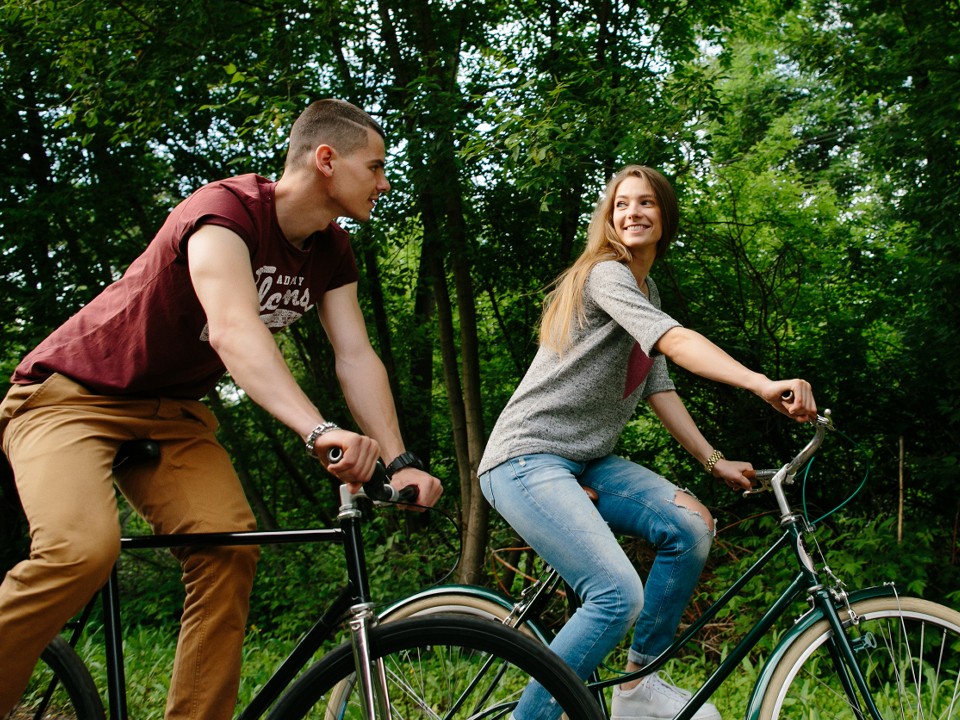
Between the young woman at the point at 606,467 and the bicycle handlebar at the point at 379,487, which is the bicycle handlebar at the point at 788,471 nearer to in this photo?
the young woman at the point at 606,467

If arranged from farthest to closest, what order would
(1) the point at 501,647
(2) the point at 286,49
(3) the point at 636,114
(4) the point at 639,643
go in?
(2) the point at 286,49 → (3) the point at 636,114 → (4) the point at 639,643 → (1) the point at 501,647

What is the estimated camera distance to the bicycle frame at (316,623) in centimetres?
205

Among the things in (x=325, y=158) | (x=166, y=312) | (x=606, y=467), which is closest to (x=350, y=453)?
(x=166, y=312)

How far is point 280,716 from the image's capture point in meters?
2.10

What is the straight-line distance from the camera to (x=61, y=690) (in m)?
2.62

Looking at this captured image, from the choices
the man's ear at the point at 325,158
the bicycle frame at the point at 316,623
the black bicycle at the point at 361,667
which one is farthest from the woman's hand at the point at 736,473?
the man's ear at the point at 325,158

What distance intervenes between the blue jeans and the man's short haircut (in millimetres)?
1062

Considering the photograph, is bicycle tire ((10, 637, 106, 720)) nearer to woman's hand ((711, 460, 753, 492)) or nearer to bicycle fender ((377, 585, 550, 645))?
bicycle fender ((377, 585, 550, 645))

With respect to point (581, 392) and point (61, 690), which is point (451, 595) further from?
point (61, 690)

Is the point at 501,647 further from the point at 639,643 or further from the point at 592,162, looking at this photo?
the point at 592,162

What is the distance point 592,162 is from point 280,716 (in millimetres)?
4077

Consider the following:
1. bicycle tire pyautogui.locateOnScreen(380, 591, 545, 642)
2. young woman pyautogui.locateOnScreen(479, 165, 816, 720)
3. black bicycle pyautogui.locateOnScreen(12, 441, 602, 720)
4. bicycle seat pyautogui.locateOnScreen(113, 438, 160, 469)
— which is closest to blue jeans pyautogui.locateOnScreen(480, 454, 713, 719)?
young woman pyautogui.locateOnScreen(479, 165, 816, 720)

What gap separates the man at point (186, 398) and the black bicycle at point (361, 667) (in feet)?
0.35

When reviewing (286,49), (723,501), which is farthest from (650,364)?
(286,49)
